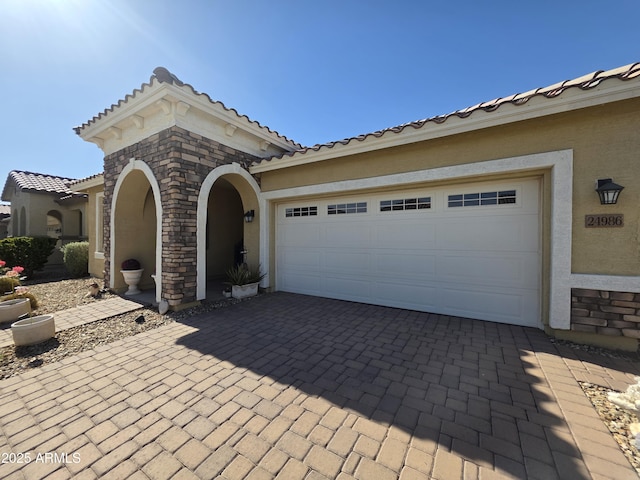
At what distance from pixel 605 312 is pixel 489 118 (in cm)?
359

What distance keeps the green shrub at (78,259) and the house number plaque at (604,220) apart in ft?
50.8

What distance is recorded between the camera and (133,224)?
7707 millimetres

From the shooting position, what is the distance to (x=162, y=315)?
18.1 ft

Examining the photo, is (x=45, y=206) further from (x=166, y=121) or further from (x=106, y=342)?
(x=106, y=342)

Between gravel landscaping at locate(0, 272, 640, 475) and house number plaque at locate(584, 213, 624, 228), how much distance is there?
1.91 metres

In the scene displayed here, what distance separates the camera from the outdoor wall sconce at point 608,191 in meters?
3.68

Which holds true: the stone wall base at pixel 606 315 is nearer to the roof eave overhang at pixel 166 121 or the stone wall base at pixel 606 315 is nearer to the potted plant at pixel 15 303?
the roof eave overhang at pixel 166 121

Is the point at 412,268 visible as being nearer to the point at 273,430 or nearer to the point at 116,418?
the point at 273,430

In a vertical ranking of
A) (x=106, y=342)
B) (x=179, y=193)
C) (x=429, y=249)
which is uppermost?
(x=179, y=193)

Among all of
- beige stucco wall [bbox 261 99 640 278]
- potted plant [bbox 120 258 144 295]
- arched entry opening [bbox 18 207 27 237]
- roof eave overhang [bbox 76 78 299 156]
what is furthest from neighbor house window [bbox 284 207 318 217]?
arched entry opening [bbox 18 207 27 237]

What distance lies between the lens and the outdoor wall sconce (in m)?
3.68

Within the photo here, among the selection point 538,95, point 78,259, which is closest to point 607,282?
point 538,95

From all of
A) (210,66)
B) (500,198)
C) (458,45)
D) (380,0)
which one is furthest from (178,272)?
(458,45)

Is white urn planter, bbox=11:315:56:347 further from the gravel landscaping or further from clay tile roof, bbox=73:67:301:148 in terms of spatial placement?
clay tile roof, bbox=73:67:301:148
